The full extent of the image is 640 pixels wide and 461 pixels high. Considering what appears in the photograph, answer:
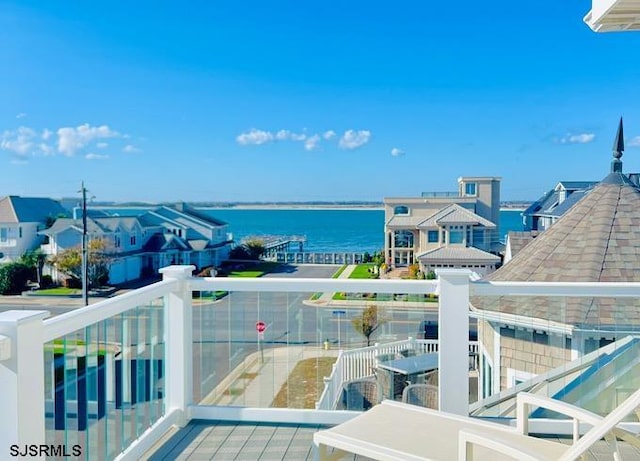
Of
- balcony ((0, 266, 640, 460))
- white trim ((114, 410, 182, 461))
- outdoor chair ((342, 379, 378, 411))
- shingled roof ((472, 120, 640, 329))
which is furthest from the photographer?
shingled roof ((472, 120, 640, 329))

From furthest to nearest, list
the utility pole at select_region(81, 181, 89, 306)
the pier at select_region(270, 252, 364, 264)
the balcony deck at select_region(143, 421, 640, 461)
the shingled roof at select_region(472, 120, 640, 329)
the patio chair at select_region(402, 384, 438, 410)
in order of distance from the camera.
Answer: the pier at select_region(270, 252, 364, 264)
the utility pole at select_region(81, 181, 89, 306)
the shingled roof at select_region(472, 120, 640, 329)
the patio chair at select_region(402, 384, 438, 410)
the balcony deck at select_region(143, 421, 640, 461)

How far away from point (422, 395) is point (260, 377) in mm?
1032

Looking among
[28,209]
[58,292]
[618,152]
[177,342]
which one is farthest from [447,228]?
[177,342]

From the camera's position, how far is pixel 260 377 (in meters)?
3.42

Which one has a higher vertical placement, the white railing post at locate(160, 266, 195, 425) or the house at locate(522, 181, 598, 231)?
the house at locate(522, 181, 598, 231)

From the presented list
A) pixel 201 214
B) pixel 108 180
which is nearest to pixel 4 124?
pixel 108 180

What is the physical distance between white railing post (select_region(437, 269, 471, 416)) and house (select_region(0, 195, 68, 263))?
2993 centimetres

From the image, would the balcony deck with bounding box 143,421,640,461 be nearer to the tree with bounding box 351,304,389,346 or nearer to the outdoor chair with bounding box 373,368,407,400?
the outdoor chair with bounding box 373,368,407,400

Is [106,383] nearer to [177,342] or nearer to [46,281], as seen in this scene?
[177,342]

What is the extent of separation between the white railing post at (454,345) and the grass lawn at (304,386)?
2.25 feet

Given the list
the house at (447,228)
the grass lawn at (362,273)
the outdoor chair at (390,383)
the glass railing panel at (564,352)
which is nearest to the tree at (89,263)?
the grass lawn at (362,273)

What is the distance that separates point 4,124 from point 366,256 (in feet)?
128

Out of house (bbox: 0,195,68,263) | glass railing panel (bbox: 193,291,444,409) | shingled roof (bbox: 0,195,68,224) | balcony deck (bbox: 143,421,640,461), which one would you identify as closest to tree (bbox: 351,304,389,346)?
glass railing panel (bbox: 193,291,444,409)

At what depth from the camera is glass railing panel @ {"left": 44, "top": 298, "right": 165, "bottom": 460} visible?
2141 millimetres
